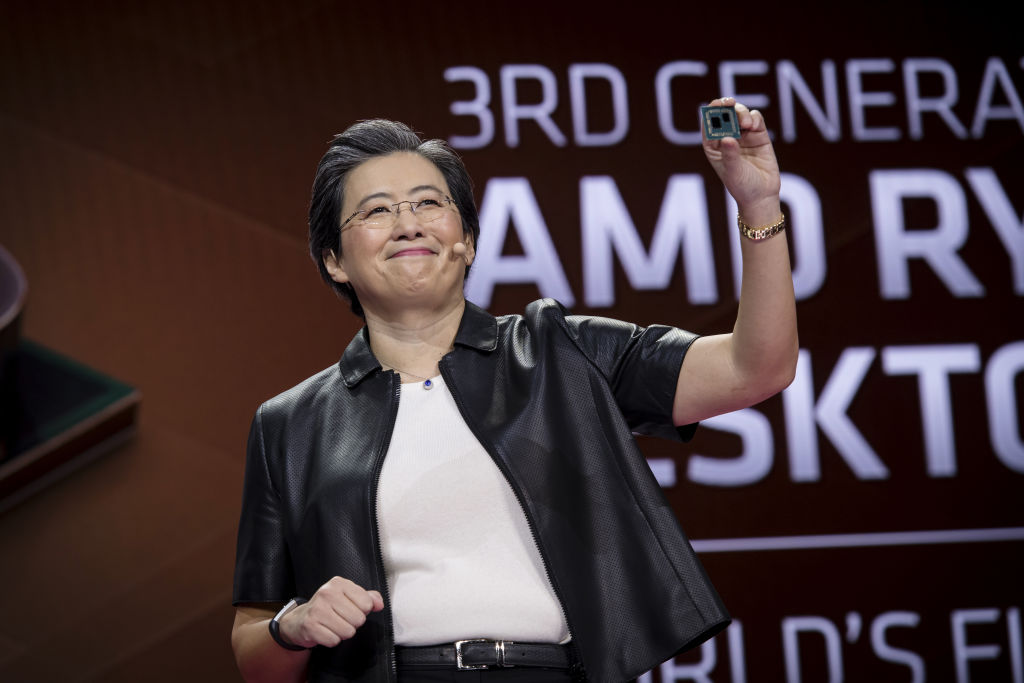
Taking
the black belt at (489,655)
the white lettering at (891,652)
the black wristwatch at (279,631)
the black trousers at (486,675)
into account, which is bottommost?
the white lettering at (891,652)

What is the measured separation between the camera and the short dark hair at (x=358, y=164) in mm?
1583

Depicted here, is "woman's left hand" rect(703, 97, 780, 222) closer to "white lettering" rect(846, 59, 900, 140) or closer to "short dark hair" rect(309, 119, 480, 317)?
"short dark hair" rect(309, 119, 480, 317)

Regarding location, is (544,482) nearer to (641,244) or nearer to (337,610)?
(337,610)

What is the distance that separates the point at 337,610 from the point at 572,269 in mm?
2458

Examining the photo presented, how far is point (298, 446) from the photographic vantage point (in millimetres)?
1450

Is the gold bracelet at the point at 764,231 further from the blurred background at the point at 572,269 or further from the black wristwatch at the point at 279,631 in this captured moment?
the blurred background at the point at 572,269

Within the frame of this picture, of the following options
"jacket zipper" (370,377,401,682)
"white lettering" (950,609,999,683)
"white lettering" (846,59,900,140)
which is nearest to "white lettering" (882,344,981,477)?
"white lettering" (950,609,999,683)

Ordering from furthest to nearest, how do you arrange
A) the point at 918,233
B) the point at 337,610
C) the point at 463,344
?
the point at 918,233, the point at 463,344, the point at 337,610

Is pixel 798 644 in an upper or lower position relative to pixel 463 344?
lower

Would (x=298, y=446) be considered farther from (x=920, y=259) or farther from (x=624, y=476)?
(x=920, y=259)

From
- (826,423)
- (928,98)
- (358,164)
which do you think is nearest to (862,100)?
(928,98)

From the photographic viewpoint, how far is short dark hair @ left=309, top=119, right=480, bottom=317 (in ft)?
5.19

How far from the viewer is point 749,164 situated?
1.20 meters

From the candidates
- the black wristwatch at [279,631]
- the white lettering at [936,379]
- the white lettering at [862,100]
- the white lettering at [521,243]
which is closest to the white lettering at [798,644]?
the white lettering at [936,379]
